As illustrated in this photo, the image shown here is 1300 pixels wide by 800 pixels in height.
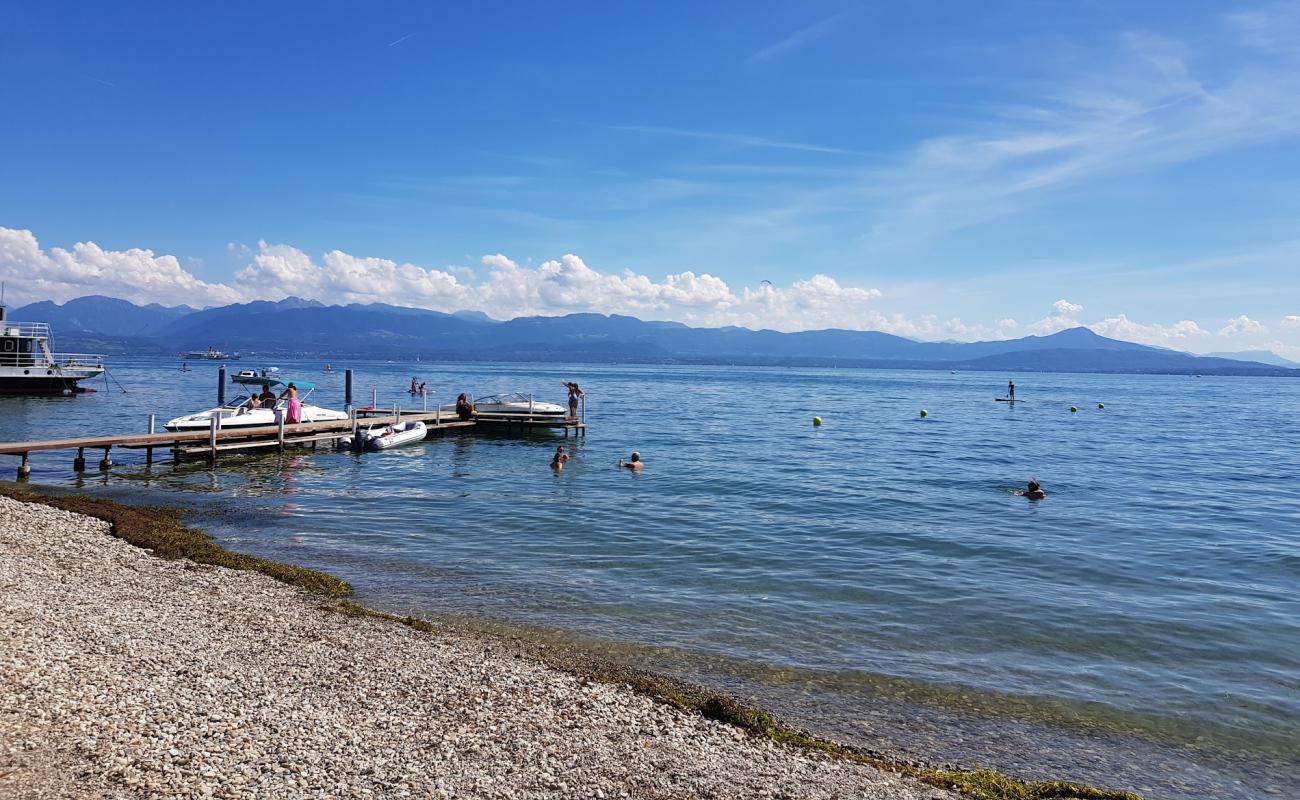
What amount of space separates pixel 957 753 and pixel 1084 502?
20.7 metres

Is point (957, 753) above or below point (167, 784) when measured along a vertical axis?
below

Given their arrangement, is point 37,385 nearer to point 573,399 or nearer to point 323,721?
point 573,399

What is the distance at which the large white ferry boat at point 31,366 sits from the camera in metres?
59.3

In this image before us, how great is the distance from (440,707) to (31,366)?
68043 mm

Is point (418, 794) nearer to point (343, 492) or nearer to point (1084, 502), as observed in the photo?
point (343, 492)

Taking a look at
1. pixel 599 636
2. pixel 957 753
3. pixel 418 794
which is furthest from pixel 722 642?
pixel 418 794

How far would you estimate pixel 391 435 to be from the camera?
36.1m

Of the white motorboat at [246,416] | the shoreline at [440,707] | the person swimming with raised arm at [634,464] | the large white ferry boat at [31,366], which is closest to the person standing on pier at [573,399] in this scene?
the person swimming with raised arm at [634,464]

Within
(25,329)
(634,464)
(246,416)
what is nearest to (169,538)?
(634,464)

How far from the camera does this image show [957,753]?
339 inches

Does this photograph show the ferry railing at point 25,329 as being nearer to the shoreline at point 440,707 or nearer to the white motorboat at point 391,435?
the white motorboat at point 391,435

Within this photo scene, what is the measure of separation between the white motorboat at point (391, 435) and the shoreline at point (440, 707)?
2105 cm

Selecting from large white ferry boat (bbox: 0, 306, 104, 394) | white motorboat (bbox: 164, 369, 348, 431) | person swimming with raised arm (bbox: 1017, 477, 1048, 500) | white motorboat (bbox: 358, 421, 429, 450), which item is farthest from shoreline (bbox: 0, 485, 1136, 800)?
large white ferry boat (bbox: 0, 306, 104, 394)

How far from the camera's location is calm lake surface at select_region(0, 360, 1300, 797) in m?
9.72
